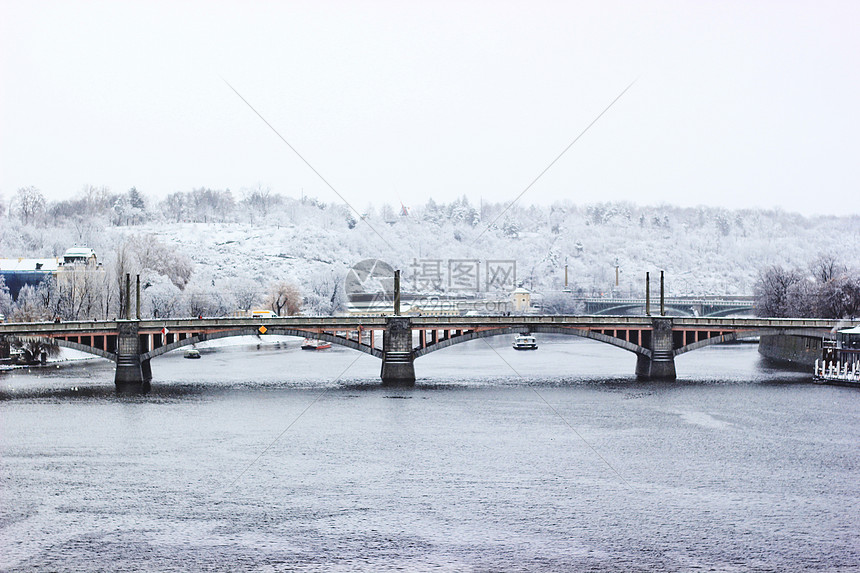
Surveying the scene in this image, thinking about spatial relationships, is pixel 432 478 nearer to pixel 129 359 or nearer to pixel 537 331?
pixel 537 331

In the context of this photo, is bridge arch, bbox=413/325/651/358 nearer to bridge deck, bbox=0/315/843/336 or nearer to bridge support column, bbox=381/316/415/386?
bridge deck, bbox=0/315/843/336

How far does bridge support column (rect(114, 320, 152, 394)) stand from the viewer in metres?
79.3

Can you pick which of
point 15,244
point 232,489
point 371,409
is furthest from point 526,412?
point 15,244

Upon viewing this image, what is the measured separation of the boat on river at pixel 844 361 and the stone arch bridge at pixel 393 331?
195 centimetres

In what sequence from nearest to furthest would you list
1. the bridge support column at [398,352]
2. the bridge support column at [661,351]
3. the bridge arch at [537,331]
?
the bridge support column at [398,352] → the bridge arch at [537,331] → the bridge support column at [661,351]

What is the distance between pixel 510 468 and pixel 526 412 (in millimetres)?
17723

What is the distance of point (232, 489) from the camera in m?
42.2

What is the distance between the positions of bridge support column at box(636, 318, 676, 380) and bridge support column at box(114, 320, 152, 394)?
43720mm

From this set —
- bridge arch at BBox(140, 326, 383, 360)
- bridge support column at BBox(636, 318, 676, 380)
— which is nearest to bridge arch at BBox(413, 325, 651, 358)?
bridge support column at BBox(636, 318, 676, 380)

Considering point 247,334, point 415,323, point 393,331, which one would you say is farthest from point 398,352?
point 247,334

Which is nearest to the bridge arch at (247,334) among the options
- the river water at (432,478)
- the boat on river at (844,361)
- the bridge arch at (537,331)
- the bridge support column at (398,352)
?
the bridge support column at (398,352)

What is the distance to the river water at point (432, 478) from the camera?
3375 cm

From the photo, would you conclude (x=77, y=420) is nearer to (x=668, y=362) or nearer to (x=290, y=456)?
(x=290, y=456)

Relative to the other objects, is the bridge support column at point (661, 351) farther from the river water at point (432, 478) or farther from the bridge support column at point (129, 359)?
the bridge support column at point (129, 359)
